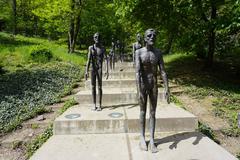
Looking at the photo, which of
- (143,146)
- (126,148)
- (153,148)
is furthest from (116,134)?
(153,148)

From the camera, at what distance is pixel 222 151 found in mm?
6715

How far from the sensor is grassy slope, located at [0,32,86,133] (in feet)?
36.7

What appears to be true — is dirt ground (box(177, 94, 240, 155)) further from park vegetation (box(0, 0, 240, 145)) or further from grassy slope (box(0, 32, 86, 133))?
grassy slope (box(0, 32, 86, 133))

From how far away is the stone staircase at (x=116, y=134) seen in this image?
6.59 meters

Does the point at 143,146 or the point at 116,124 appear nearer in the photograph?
the point at 143,146

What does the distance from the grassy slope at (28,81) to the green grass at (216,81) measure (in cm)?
614

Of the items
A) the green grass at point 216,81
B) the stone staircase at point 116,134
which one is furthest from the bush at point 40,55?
the stone staircase at point 116,134

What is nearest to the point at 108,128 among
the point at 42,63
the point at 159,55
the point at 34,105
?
the point at 159,55

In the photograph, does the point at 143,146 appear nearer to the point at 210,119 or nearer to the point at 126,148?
the point at 126,148

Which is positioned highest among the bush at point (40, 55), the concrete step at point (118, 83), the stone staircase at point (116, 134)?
the bush at point (40, 55)

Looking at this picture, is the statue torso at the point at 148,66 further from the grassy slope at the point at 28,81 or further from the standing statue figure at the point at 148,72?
the grassy slope at the point at 28,81

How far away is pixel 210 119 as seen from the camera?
11.4 metres

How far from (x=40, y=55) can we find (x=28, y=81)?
22.8 ft

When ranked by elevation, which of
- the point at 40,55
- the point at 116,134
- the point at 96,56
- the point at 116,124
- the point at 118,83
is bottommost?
the point at 116,134
